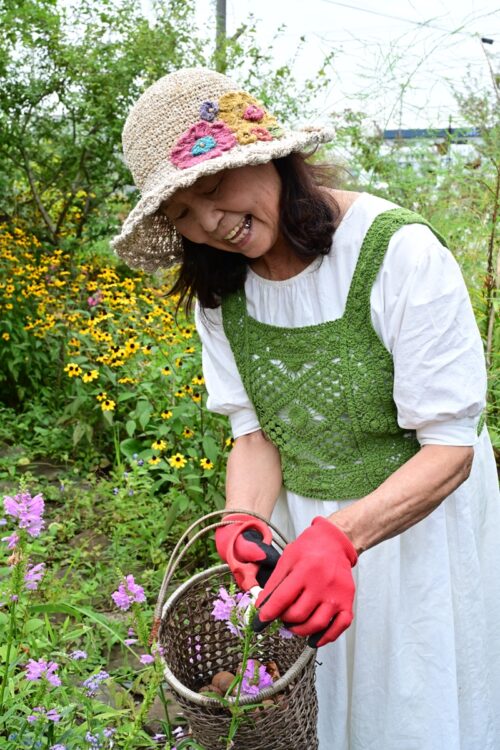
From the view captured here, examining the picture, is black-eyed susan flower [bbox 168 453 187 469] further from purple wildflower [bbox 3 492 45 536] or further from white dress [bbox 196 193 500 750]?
purple wildflower [bbox 3 492 45 536]

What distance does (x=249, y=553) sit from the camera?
4.31 ft

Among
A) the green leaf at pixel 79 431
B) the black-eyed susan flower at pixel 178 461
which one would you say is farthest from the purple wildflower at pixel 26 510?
the green leaf at pixel 79 431

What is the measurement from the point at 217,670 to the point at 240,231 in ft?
2.60

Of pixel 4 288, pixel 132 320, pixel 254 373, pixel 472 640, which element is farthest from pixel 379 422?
pixel 4 288

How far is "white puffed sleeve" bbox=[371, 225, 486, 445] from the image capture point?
4.18 feet

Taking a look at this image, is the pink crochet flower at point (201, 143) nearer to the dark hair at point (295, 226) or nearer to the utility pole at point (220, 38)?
the dark hair at point (295, 226)

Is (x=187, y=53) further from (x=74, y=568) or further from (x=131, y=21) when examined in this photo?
(x=74, y=568)

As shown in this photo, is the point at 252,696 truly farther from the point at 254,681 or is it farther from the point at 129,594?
the point at 129,594

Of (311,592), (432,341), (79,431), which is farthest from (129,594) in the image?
(79,431)

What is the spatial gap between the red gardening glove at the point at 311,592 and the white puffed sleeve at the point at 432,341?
268 mm

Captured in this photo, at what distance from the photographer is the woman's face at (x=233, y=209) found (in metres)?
1.33

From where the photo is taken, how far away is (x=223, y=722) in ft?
3.81

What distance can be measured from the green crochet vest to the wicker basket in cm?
24

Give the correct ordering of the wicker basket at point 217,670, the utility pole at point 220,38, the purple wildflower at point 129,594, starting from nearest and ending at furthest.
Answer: the wicker basket at point 217,670 < the purple wildflower at point 129,594 < the utility pole at point 220,38
